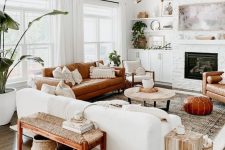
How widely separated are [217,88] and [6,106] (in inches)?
159

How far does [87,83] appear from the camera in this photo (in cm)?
562

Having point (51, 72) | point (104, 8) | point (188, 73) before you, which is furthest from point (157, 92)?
point (104, 8)

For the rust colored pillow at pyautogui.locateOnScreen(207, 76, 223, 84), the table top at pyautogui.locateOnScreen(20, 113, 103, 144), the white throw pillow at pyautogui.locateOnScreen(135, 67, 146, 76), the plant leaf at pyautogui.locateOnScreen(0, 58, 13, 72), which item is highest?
the plant leaf at pyautogui.locateOnScreen(0, 58, 13, 72)

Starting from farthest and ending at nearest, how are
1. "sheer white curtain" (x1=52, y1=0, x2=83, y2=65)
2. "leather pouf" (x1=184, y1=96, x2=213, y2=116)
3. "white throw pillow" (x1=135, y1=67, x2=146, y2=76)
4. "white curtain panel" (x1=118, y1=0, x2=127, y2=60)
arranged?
"white curtain panel" (x1=118, y1=0, x2=127, y2=60) → "white throw pillow" (x1=135, y1=67, x2=146, y2=76) → "sheer white curtain" (x1=52, y1=0, x2=83, y2=65) → "leather pouf" (x1=184, y1=96, x2=213, y2=116)

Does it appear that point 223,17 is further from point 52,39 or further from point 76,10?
point 52,39

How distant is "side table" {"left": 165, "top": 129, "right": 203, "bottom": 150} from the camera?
245 centimetres

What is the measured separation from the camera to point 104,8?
774 cm

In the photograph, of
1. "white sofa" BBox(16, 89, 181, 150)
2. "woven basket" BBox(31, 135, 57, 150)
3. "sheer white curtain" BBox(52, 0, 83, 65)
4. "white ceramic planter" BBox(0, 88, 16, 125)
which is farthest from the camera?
"sheer white curtain" BBox(52, 0, 83, 65)

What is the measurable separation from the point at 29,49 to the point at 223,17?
478cm

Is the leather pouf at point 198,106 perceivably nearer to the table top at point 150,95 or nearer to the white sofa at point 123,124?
the table top at point 150,95

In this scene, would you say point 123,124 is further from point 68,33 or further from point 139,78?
point 68,33

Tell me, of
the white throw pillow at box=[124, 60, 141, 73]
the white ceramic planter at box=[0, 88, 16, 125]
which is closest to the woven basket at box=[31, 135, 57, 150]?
the white ceramic planter at box=[0, 88, 16, 125]

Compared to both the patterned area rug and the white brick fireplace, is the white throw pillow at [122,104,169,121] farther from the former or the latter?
the white brick fireplace

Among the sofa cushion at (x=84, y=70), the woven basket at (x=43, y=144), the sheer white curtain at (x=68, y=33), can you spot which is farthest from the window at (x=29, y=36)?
the woven basket at (x=43, y=144)
